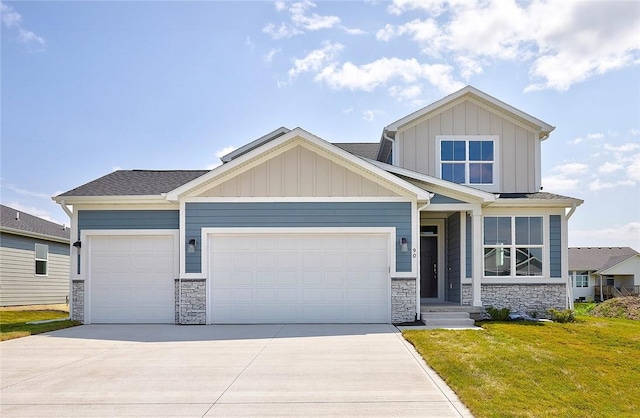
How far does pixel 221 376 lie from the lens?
7.73 metres

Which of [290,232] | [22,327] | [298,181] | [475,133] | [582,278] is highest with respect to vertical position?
[475,133]

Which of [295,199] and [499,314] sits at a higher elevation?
[295,199]

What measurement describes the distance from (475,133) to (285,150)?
6178 mm

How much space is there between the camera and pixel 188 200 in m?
13.5

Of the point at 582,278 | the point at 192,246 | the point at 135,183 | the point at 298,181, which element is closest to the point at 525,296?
the point at 298,181

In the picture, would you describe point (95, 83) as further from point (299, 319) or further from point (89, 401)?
point (89, 401)

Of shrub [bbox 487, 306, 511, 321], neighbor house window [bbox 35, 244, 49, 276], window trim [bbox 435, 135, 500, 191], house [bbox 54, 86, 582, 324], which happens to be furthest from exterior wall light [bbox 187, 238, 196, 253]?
neighbor house window [bbox 35, 244, 49, 276]

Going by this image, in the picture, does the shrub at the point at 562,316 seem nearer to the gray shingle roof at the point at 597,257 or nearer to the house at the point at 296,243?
the house at the point at 296,243

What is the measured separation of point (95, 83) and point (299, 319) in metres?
9.05

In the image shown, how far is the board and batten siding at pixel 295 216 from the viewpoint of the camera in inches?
528

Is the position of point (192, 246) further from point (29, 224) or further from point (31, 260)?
point (29, 224)

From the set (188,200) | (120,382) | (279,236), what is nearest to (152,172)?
(188,200)

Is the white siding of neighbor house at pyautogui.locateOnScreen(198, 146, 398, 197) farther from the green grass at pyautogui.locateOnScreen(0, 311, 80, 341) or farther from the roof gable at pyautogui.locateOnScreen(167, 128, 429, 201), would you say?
the green grass at pyautogui.locateOnScreen(0, 311, 80, 341)

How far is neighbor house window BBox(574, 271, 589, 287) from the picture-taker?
4494 centimetres
